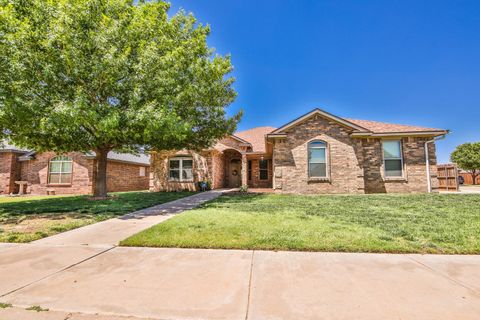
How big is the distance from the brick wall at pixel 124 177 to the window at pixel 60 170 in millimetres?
2877

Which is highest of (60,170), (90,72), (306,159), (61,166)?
(90,72)

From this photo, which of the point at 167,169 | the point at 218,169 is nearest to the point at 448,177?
the point at 218,169

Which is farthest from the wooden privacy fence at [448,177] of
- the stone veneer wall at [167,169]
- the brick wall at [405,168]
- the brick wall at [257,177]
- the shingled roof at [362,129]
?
the stone veneer wall at [167,169]

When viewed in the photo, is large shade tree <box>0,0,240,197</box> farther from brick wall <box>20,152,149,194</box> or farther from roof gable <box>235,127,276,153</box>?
roof gable <box>235,127,276,153</box>

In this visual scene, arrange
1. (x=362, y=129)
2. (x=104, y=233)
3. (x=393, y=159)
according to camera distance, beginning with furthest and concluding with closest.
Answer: (x=393, y=159) → (x=362, y=129) → (x=104, y=233)

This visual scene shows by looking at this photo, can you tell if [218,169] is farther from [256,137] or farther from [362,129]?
[362,129]

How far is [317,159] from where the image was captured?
44.6ft

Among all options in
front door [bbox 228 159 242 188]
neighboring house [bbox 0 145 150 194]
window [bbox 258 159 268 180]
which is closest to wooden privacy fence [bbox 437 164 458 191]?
window [bbox 258 159 268 180]

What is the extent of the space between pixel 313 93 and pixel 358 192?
26.6 feet

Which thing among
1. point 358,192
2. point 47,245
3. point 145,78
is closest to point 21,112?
point 145,78

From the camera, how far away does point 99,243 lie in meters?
4.51

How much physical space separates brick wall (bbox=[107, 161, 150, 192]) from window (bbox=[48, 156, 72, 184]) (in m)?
2.88

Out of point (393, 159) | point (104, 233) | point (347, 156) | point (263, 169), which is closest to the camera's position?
point (104, 233)

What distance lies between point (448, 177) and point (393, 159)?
253 inches
